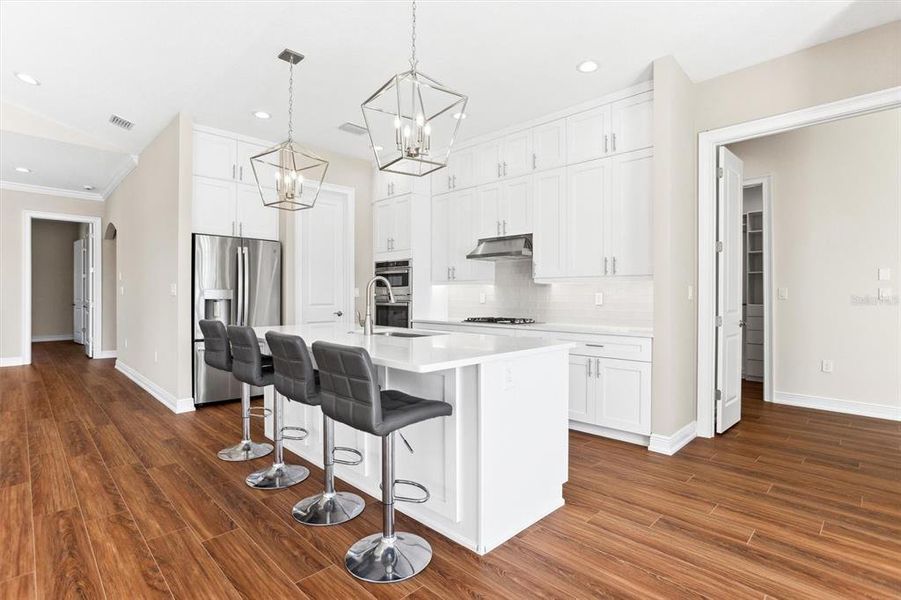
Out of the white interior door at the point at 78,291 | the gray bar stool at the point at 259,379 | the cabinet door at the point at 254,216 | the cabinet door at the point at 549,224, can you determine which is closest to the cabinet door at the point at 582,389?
the cabinet door at the point at 549,224

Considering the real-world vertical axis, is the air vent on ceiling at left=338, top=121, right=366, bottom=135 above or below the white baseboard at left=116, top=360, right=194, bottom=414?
above

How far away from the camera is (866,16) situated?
2961 mm

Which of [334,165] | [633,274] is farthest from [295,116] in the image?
[633,274]

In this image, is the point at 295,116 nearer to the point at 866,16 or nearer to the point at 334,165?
the point at 334,165

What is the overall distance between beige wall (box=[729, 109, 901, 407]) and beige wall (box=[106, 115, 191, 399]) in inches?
240

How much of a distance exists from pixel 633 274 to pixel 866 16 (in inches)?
84.7

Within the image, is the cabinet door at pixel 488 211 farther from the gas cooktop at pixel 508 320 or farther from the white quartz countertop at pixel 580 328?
the white quartz countertop at pixel 580 328

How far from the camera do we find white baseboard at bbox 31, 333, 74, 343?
9.95 meters

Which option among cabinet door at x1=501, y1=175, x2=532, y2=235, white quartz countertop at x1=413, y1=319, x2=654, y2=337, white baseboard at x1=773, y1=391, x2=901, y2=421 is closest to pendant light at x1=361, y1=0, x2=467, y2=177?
cabinet door at x1=501, y1=175, x2=532, y2=235

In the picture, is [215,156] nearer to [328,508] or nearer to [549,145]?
[549,145]

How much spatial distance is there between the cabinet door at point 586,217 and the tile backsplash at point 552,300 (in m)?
0.30

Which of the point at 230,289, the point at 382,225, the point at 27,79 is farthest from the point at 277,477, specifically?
the point at 27,79

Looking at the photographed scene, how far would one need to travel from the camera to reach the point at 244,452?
341 centimetres

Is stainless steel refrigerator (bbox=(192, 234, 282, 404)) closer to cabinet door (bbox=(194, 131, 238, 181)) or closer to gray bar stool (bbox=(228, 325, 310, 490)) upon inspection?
cabinet door (bbox=(194, 131, 238, 181))
